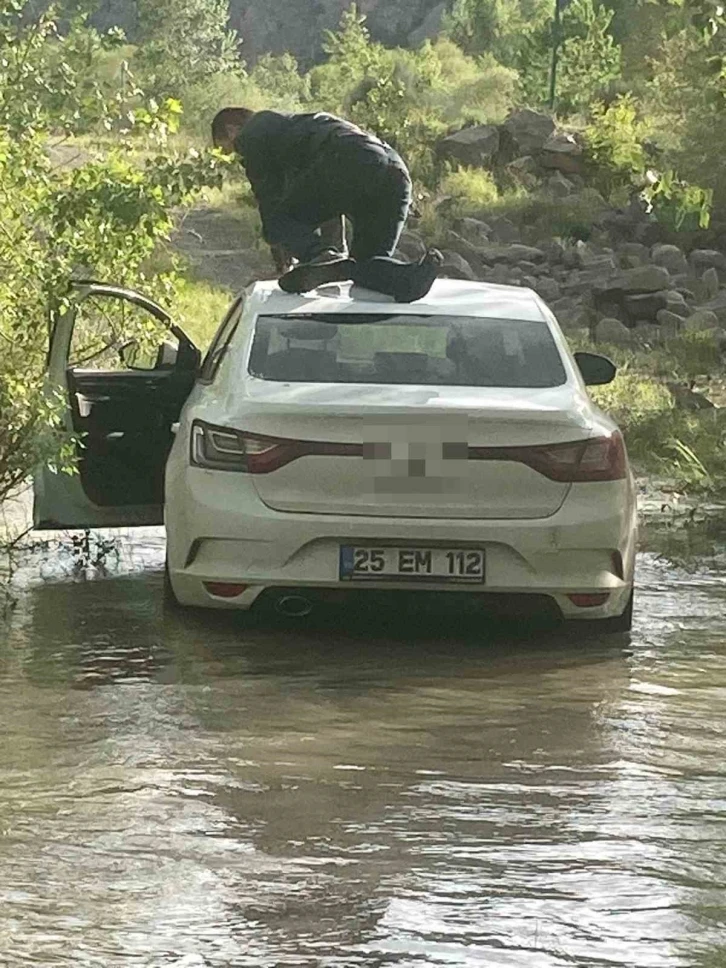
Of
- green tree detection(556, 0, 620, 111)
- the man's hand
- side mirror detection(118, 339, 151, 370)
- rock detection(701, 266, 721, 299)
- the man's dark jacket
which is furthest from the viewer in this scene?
green tree detection(556, 0, 620, 111)

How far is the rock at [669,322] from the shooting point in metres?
29.6

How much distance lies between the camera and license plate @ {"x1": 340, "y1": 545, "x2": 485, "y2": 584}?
26.7 ft

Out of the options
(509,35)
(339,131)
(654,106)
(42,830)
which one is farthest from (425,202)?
(509,35)

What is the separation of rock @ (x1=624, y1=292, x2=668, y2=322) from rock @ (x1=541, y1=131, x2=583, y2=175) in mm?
12185

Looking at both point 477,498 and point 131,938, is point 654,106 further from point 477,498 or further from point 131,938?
point 131,938

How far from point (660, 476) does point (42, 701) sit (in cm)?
780

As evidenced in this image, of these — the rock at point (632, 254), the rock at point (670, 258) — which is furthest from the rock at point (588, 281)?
the rock at point (670, 258)

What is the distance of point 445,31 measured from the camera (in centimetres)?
9494

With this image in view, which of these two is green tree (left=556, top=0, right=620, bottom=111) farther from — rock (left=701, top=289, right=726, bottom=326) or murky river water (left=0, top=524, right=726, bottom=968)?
murky river water (left=0, top=524, right=726, bottom=968)

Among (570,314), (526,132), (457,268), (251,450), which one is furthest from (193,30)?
(251,450)

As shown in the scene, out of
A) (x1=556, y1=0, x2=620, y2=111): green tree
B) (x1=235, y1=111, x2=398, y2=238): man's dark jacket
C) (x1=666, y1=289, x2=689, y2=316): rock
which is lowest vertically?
(x1=666, y1=289, x2=689, y2=316): rock

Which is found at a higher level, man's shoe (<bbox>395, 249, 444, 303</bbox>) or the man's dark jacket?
the man's dark jacket

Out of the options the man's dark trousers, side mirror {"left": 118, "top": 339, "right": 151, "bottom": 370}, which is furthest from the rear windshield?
the man's dark trousers

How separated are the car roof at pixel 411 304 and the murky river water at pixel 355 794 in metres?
1.31
